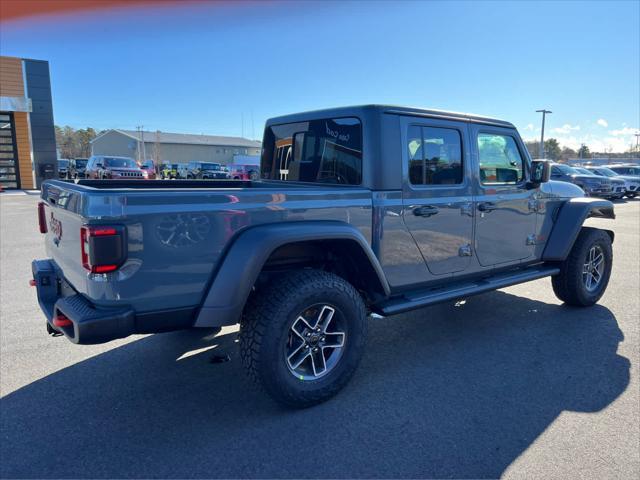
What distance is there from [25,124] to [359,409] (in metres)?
28.1

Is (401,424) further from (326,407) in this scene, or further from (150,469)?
(150,469)

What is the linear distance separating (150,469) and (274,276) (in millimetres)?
1355

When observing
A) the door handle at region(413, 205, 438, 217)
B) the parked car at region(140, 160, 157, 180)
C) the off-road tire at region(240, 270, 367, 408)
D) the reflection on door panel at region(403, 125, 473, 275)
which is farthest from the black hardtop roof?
the parked car at region(140, 160, 157, 180)

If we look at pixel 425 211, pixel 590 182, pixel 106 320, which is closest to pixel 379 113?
pixel 425 211

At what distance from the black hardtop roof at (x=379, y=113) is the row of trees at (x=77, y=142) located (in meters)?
87.8

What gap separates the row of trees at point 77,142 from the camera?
82.4m

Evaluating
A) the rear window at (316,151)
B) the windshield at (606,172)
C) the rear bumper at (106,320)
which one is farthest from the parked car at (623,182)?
the rear bumper at (106,320)

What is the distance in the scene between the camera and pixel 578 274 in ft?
16.4

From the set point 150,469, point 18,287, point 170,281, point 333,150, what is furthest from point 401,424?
point 18,287

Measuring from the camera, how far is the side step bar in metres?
3.54

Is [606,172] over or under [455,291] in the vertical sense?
over

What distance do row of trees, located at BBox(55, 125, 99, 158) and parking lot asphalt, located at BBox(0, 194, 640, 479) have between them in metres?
88.1

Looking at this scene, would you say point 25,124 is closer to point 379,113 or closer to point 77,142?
point 379,113

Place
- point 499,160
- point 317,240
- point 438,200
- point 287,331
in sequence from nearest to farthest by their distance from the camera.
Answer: point 287,331 < point 317,240 < point 438,200 < point 499,160
